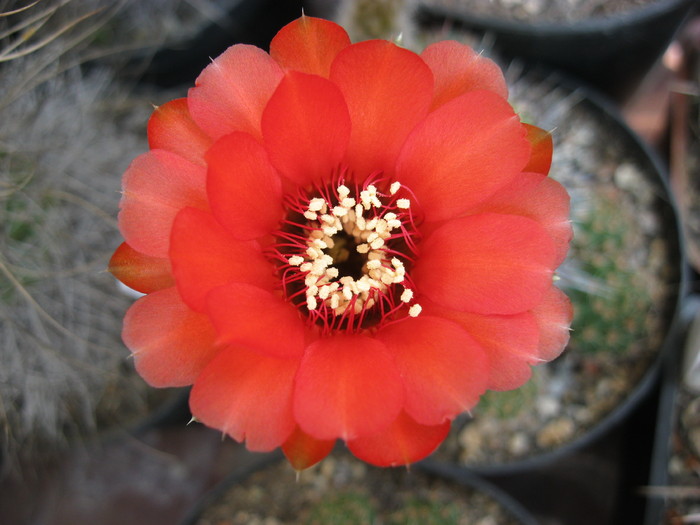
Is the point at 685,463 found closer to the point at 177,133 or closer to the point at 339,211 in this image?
the point at 339,211

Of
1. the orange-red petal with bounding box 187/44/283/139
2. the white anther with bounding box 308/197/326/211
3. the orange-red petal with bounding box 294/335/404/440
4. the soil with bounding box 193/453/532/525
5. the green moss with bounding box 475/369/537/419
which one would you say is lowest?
the soil with bounding box 193/453/532/525

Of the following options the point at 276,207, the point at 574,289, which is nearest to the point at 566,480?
the point at 574,289

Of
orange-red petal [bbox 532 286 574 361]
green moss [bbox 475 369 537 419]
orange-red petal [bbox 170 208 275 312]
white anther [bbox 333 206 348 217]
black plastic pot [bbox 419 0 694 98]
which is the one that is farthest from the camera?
black plastic pot [bbox 419 0 694 98]

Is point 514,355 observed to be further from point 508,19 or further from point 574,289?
point 508,19

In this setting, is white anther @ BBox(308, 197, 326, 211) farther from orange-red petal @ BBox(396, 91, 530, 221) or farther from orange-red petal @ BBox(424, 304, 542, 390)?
orange-red petal @ BBox(424, 304, 542, 390)

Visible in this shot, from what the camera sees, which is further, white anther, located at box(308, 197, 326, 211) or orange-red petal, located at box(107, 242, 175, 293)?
white anther, located at box(308, 197, 326, 211)

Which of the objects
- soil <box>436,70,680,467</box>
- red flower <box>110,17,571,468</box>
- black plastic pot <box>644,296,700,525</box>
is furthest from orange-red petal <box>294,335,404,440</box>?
black plastic pot <box>644,296,700,525</box>

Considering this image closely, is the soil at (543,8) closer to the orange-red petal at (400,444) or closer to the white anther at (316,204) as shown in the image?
the white anther at (316,204)

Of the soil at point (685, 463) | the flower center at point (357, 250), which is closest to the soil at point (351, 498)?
the soil at point (685, 463)
